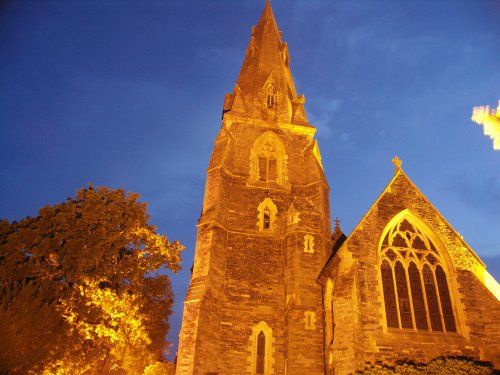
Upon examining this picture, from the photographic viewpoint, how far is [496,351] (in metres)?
14.4

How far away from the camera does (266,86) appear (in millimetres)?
27016

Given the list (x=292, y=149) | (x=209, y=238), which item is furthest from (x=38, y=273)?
(x=292, y=149)

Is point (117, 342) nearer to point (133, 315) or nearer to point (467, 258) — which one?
point (133, 315)

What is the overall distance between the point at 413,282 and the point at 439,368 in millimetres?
3537

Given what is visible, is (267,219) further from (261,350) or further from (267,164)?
(261,350)

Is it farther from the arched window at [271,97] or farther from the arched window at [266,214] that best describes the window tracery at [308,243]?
the arched window at [271,97]

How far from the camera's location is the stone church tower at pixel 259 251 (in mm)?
16328

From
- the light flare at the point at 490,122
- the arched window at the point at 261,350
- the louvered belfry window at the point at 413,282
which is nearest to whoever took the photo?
the light flare at the point at 490,122

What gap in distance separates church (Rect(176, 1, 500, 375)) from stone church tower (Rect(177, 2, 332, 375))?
6 centimetres

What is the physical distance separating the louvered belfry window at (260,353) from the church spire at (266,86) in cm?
1282

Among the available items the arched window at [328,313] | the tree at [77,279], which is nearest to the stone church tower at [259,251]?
the arched window at [328,313]

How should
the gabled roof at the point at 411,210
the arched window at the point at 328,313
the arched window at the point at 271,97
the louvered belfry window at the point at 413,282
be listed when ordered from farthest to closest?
the arched window at the point at 271,97 → the gabled roof at the point at 411,210 → the arched window at the point at 328,313 → the louvered belfry window at the point at 413,282

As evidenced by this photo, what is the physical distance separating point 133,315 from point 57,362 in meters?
3.22

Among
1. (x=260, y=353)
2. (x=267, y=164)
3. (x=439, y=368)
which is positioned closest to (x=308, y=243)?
(x=260, y=353)
